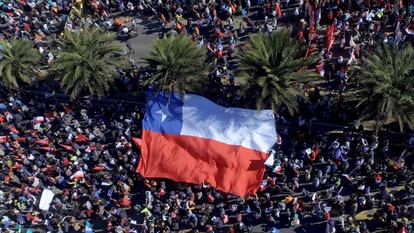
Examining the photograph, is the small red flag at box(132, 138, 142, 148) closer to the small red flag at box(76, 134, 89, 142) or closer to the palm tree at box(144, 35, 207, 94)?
the palm tree at box(144, 35, 207, 94)

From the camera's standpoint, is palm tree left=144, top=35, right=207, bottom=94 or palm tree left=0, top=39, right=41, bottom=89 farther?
palm tree left=0, top=39, right=41, bottom=89

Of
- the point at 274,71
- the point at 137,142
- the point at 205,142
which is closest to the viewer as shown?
the point at 274,71

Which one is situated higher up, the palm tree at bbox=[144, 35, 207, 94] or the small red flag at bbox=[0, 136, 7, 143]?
the palm tree at bbox=[144, 35, 207, 94]

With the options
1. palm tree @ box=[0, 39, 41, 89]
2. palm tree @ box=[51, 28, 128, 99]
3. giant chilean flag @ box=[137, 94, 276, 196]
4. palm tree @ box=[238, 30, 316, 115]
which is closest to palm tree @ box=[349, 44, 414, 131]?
palm tree @ box=[238, 30, 316, 115]

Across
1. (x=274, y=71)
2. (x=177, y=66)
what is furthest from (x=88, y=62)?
(x=274, y=71)

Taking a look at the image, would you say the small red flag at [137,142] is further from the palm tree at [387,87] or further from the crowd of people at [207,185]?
the palm tree at [387,87]

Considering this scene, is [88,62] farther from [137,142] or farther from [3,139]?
[3,139]


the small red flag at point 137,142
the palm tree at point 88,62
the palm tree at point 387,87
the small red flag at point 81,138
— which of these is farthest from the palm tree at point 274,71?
the small red flag at point 81,138
